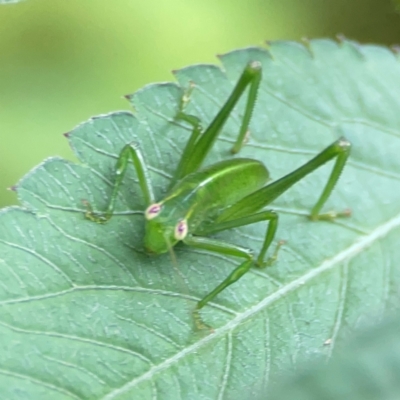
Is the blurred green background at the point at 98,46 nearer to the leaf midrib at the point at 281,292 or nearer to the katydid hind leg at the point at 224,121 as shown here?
the katydid hind leg at the point at 224,121

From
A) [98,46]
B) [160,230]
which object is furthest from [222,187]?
[98,46]

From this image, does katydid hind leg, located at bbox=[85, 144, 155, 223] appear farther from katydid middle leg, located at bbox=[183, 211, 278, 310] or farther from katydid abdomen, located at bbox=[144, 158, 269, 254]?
katydid middle leg, located at bbox=[183, 211, 278, 310]

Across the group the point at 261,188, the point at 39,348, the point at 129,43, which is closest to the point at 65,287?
the point at 39,348

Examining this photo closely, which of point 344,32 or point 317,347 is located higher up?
point 344,32

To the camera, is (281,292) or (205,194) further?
(205,194)

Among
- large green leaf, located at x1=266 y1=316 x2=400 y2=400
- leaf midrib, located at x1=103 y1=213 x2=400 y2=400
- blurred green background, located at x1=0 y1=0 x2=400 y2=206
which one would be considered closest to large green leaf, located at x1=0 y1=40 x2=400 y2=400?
leaf midrib, located at x1=103 y1=213 x2=400 y2=400

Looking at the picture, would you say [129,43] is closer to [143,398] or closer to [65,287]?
[65,287]

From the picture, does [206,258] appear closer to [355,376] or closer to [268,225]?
[268,225]
